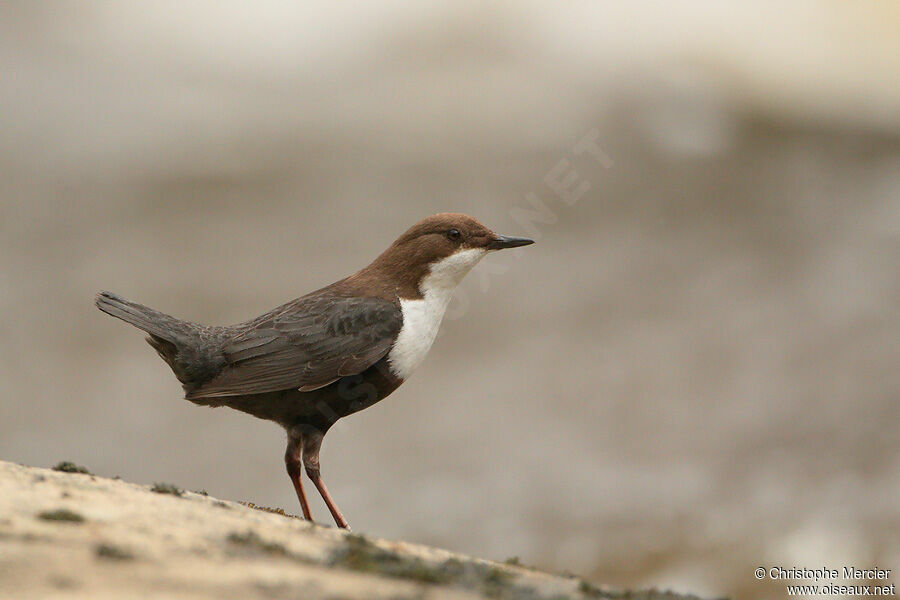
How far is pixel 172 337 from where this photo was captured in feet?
13.9

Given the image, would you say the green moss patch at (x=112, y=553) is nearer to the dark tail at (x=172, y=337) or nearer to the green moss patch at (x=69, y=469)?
the green moss patch at (x=69, y=469)

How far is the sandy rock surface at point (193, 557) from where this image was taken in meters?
2.08

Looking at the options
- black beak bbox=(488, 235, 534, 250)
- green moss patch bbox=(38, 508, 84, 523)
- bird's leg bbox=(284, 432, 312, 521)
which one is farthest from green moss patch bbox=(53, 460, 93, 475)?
black beak bbox=(488, 235, 534, 250)

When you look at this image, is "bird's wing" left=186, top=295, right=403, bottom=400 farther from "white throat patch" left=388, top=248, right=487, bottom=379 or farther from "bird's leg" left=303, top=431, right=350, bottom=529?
"bird's leg" left=303, top=431, right=350, bottom=529

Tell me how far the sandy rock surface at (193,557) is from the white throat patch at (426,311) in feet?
4.39

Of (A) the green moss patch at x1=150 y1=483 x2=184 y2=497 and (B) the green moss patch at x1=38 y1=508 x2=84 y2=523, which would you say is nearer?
(B) the green moss patch at x1=38 y1=508 x2=84 y2=523

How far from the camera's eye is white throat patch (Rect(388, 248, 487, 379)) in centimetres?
436

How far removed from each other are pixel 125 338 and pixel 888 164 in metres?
8.01

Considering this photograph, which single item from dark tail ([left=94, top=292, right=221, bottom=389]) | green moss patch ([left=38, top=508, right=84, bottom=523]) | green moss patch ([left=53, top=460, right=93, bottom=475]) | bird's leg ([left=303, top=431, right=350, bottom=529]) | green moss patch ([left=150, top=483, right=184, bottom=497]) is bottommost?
green moss patch ([left=38, top=508, right=84, bottom=523])

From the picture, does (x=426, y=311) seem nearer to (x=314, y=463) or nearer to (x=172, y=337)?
(x=314, y=463)

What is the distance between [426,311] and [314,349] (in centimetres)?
59

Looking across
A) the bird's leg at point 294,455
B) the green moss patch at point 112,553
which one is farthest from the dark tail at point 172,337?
the green moss patch at point 112,553

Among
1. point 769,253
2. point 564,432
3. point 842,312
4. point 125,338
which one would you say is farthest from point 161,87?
point 842,312

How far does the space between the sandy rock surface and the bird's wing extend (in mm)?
1081
